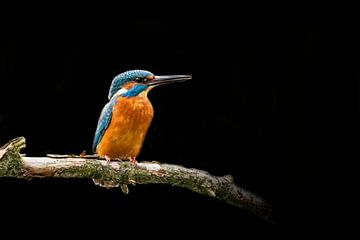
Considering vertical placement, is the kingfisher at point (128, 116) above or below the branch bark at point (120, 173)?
above

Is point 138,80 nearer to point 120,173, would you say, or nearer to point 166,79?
point 166,79

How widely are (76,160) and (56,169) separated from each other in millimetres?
163

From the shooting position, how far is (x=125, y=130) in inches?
170

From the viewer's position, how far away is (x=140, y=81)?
440 centimetres

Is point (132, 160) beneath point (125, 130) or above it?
beneath

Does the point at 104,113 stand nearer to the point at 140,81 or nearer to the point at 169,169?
the point at 140,81

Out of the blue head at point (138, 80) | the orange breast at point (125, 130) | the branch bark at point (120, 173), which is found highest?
the blue head at point (138, 80)

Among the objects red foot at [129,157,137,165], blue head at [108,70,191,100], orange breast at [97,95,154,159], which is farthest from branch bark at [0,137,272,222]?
blue head at [108,70,191,100]

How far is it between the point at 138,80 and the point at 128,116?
0.94 ft

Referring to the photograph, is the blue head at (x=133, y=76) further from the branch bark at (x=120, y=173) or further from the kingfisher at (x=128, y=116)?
the branch bark at (x=120, y=173)

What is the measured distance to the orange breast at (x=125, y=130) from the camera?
14.2 feet

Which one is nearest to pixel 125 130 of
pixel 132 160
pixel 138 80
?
pixel 132 160

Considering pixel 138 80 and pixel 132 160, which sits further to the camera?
pixel 138 80

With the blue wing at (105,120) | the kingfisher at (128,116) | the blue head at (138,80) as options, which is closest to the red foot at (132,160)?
the kingfisher at (128,116)
